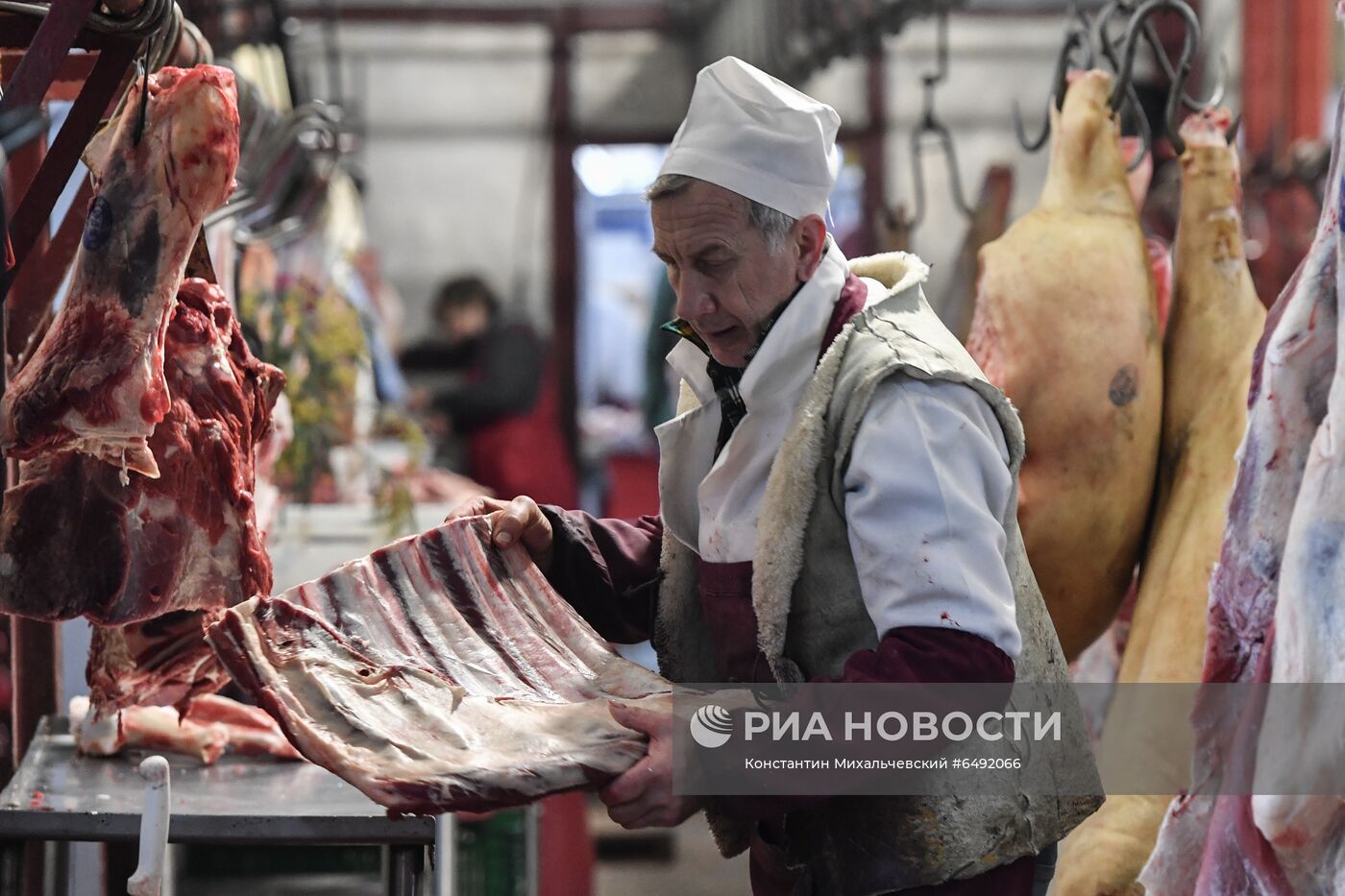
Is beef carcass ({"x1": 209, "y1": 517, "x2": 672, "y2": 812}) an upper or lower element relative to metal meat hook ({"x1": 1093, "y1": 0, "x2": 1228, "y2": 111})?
lower

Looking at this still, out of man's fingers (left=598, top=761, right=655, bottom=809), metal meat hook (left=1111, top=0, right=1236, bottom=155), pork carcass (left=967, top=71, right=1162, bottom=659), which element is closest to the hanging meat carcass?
man's fingers (left=598, top=761, right=655, bottom=809)

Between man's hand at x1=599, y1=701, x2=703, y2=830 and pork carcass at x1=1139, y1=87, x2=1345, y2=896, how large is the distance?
841mm

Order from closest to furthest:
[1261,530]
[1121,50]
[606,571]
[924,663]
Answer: [924,663] → [1261,530] → [606,571] → [1121,50]

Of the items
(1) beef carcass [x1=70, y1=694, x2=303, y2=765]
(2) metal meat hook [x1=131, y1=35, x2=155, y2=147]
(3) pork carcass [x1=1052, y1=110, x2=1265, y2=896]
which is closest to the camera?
(2) metal meat hook [x1=131, y1=35, x2=155, y2=147]

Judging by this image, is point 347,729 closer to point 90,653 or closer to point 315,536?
point 90,653

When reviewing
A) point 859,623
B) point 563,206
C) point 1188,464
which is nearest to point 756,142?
point 859,623

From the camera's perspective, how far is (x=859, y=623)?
2043 mm

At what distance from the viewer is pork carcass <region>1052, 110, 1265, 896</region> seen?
2838 millimetres

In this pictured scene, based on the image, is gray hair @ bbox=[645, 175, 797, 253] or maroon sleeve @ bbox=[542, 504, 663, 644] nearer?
gray hair @ bbox=[645, 175, 797, 253]

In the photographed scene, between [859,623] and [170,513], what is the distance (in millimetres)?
1039

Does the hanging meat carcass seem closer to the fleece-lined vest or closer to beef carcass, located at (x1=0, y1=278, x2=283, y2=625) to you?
beef carcass, located at (x1=0, y1=278, x2=283, y2=625)

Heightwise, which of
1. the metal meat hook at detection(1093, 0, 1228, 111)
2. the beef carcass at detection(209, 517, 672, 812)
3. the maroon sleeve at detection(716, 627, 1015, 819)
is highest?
the metal meat hook at detection(1093, 0, 1228, 111)

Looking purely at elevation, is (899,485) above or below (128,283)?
below

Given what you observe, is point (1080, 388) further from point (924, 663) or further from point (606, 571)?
point (924, 663)
